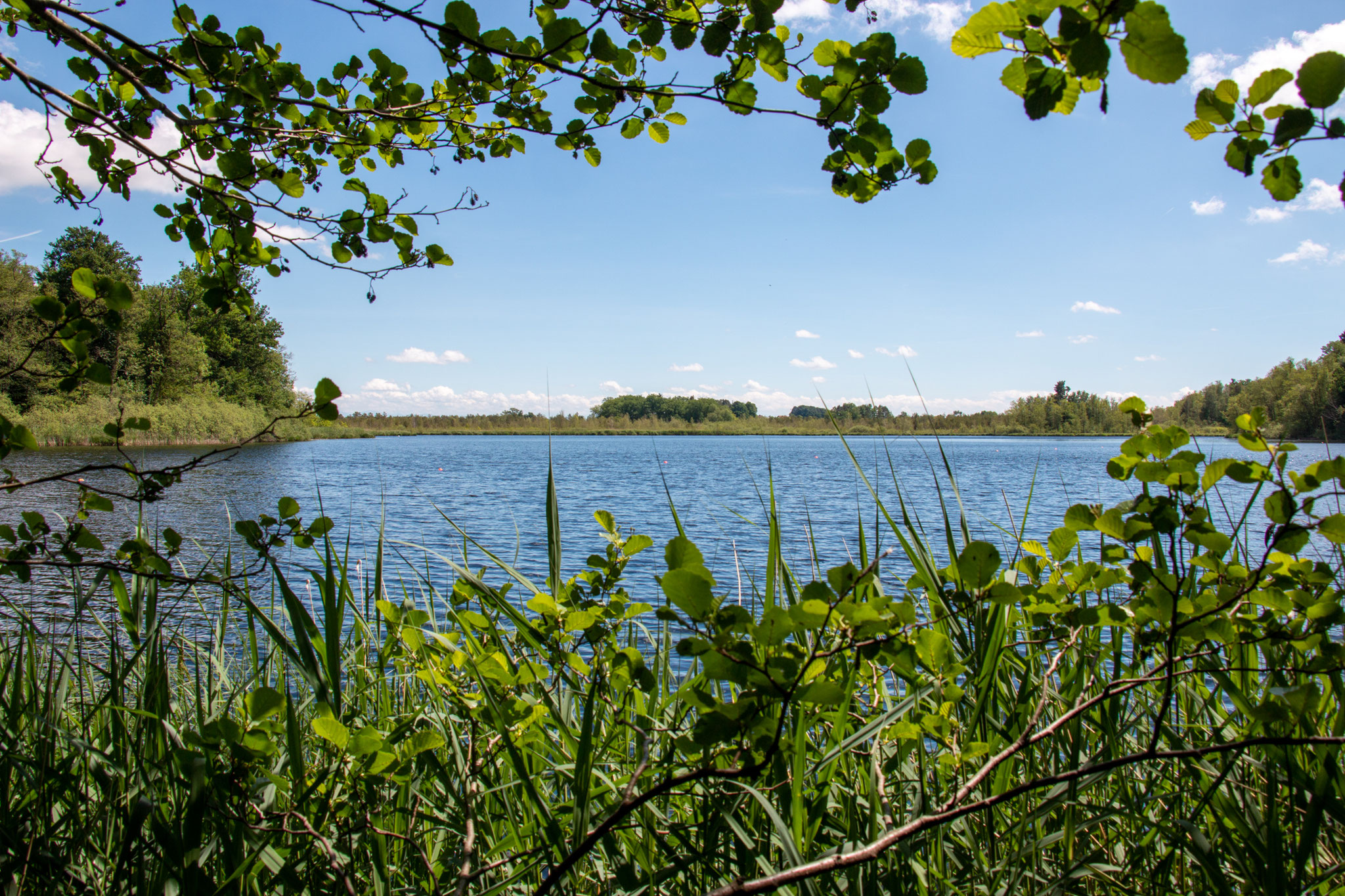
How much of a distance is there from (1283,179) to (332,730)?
1.32 m

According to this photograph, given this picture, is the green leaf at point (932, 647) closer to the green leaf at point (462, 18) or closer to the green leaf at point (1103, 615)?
the green leaf at point (1103, 615)

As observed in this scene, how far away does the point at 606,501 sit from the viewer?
1730 centimetres

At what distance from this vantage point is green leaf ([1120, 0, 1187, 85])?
60 centimetres

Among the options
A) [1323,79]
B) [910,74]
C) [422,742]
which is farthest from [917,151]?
[422,742]

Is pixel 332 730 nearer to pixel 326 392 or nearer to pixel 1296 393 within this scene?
pixel 326 392

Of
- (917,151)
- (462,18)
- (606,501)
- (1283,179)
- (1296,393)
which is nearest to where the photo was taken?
(1283,179)

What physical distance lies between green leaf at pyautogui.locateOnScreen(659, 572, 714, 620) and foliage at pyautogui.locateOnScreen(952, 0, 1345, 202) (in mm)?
590

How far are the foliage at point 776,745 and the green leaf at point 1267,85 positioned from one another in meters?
0.40

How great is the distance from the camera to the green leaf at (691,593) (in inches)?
25.4

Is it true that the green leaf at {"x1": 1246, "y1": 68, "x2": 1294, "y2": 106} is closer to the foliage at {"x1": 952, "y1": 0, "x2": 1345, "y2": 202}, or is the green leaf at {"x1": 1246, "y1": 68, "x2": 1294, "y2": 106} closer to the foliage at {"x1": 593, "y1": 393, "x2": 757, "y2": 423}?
the foliage at {"x1": 952, "y1": 0, "x2": 1345, "y2": 202}

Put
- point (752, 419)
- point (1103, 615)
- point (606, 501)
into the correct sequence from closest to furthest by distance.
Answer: point (1103, 615) → point (606, 501) → point (752, 419)

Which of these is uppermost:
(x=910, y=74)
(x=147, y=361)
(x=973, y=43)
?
(x=147, y=361)

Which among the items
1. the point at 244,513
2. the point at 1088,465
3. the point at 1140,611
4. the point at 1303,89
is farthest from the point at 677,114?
the point at 1088,465

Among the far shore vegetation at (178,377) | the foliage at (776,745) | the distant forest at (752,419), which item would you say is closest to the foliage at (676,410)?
the distant forest at (752,419)
